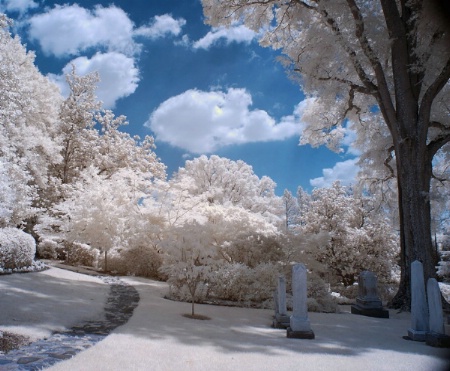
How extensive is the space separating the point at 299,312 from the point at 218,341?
5.17ft

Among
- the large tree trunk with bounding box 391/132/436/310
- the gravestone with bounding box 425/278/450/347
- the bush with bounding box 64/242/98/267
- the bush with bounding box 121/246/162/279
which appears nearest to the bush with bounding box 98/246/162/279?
the bush with bounding box 121/246/162/279

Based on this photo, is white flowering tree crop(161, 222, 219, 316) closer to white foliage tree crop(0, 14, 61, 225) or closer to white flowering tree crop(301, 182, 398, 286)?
white foliage tree crop(0, 14, 61, 225)

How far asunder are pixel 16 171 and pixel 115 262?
6.13 metres

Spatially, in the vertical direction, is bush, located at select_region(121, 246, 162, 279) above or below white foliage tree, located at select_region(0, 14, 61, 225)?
below

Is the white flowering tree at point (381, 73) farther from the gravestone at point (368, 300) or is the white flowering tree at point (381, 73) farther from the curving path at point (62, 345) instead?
the curving path at point (62, 345)

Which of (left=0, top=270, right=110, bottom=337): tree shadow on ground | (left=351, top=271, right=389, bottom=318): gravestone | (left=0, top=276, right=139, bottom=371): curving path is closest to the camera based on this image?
(left=0, top=276, right=139, bottom=371): curving path

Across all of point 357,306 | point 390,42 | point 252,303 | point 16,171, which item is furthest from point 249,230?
point 16,171

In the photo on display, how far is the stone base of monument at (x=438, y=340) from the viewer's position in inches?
213

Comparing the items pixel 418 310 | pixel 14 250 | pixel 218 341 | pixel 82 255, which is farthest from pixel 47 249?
pixel 418 310

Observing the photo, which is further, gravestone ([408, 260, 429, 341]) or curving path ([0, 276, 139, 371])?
gravestone ([408, 260, 429, 341])

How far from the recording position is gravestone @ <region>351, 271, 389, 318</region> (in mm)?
8859

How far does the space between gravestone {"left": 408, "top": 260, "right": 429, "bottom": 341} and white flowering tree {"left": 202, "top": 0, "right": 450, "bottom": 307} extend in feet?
11.5

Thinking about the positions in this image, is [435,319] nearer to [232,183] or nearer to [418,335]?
[418,335]

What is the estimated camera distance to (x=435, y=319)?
18.8 ft
